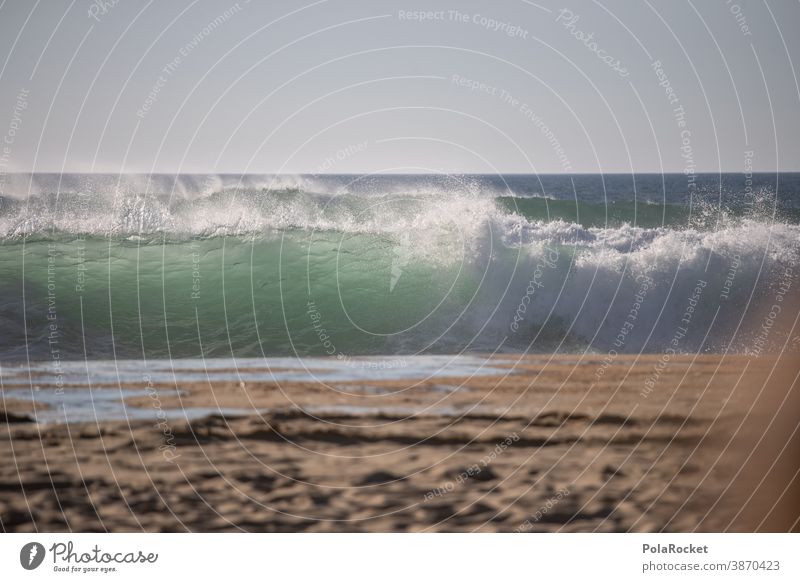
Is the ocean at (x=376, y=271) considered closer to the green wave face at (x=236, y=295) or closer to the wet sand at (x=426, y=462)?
the green wave face at (x=236, y=295)

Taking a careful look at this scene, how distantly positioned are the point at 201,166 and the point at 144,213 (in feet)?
8.82

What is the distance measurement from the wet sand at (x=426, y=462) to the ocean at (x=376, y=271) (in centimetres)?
271

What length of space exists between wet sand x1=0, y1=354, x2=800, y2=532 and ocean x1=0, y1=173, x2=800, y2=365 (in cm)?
271

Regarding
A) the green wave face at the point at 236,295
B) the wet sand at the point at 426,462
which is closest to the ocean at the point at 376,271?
the green wave face at the point at 236,295

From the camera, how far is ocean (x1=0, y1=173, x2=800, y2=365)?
726 cm

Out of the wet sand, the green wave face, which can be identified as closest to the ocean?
the green wave face

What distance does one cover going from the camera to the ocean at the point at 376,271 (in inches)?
286

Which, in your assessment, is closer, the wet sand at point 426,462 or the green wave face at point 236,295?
the wet sand at point 426,462

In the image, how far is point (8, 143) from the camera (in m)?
4.66

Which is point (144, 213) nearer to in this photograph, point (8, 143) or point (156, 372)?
point (156, 372)

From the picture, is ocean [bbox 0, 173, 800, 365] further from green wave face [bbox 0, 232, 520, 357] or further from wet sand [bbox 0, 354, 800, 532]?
wet sand [bbox 0, 354, 800, 532]

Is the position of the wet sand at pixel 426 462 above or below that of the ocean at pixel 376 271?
below

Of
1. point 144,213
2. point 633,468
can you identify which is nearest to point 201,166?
point 144,213
